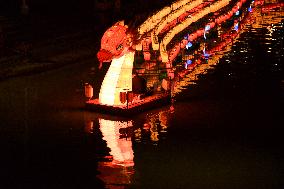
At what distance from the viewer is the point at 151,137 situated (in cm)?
1362

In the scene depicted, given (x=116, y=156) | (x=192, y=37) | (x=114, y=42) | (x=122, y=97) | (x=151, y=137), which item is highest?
(x=192, y=37)

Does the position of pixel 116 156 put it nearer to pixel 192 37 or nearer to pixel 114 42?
pixel 114 42

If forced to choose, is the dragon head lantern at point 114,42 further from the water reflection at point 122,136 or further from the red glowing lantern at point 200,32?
the red glowing lantern at point 200,32

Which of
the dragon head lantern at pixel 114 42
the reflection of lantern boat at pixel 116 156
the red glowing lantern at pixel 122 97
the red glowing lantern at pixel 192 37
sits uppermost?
the red glowing lantern at pixel 192 37

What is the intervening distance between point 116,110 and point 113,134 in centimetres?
156

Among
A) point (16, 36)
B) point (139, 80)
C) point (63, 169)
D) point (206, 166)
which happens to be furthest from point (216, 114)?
point (16, 36)

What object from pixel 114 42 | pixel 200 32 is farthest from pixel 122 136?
pixel 200 32

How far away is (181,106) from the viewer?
53.4ft

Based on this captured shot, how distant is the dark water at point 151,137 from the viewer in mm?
11219

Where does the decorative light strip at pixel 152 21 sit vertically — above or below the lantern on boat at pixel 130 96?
above

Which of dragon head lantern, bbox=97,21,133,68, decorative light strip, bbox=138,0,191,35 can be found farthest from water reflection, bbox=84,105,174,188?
decorative light strip, bbox=138,0,191,35

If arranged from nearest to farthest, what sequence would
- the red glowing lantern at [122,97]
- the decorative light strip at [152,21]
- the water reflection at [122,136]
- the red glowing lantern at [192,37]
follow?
the water reflection at [122,136] → the red glowing lantern at [122,97] → the decorative light strip at [152,21] → the red glowing lantern at [192,37]

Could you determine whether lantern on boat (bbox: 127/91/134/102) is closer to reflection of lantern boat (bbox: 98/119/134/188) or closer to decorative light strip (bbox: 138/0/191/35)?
reflection of lantern boat (bbox: 98/119/134/188)

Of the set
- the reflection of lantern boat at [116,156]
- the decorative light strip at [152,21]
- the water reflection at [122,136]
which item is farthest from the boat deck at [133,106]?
the decorative light strip at [152,21]
